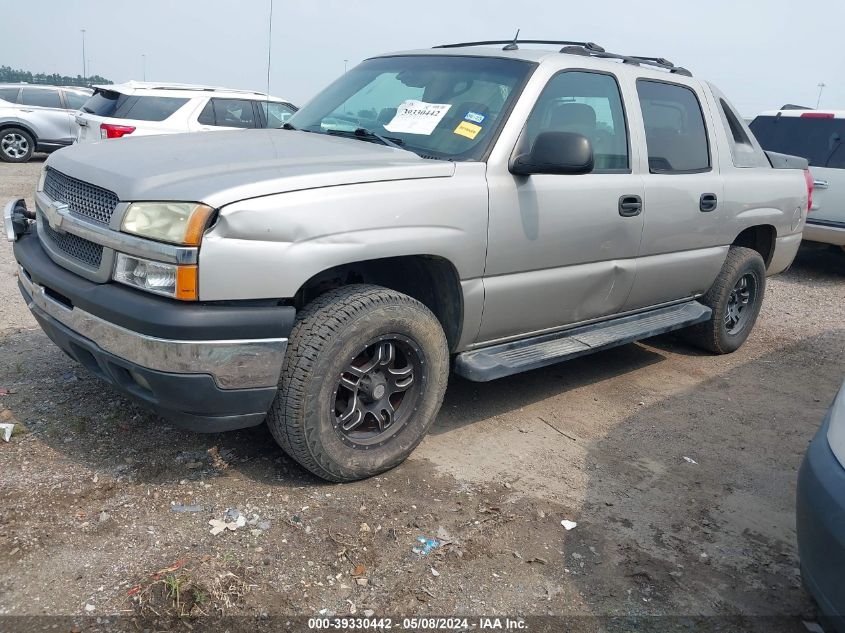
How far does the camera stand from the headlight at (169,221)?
8.55ft

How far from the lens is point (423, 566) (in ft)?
8.97

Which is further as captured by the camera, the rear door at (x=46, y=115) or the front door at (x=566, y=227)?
the rear door at (x=46, y=115)

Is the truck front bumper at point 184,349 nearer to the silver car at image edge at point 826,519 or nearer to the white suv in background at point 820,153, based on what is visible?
the silver car at image edge at point 826,519

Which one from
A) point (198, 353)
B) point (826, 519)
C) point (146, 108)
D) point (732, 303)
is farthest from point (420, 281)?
point (146, 108)

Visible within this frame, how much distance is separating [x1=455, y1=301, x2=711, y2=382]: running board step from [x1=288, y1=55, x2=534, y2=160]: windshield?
98cm

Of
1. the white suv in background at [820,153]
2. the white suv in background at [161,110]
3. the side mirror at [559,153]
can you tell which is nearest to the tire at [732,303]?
the side mirror at [559,153]

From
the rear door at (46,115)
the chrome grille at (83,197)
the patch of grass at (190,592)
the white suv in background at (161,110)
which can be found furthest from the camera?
the rear door at (46,115)

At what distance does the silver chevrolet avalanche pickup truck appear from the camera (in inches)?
106

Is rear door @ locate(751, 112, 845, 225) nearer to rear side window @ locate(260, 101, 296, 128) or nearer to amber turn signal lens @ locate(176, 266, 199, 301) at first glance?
rear side window @ locate(260, 101, 296, 128)

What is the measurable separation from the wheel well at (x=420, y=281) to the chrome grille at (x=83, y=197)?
0.86 m

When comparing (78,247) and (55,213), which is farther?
(55,213)

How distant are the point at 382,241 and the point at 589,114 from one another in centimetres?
164

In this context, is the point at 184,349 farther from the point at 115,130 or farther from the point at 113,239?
the point at 115,130

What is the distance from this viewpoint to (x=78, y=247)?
3010mm
